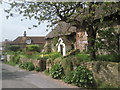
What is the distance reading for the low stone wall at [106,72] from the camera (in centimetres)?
1011

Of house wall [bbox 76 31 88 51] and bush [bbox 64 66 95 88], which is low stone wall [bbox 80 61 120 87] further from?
house wall [bbox 76 31 88 51]

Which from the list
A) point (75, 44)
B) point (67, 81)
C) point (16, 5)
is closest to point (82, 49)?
point (75, 44)

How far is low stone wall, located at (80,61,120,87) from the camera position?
10.1m

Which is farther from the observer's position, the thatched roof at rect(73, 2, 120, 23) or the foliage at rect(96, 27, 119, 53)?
the foliage at rect(96, 27, 119, 53)

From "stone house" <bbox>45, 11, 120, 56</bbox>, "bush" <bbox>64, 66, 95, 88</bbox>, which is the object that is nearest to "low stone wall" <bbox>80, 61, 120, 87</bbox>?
"bush" <bbox>64, 66, 95, 88</bbox>

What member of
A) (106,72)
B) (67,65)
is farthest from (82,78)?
(67,65)

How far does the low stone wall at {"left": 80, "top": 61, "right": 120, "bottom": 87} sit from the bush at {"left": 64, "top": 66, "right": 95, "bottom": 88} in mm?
283

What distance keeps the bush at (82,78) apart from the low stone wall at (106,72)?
283 mm

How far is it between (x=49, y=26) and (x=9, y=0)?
2.68 metres

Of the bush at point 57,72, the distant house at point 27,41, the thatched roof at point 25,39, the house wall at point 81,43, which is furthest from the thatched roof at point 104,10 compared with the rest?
the thatched roof at point 25,39

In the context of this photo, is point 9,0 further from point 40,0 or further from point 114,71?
point 114,71

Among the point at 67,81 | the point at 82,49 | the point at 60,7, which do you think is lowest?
the point at 67,81

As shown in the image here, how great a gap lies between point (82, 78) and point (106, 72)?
151 centimetres

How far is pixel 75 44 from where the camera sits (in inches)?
980
